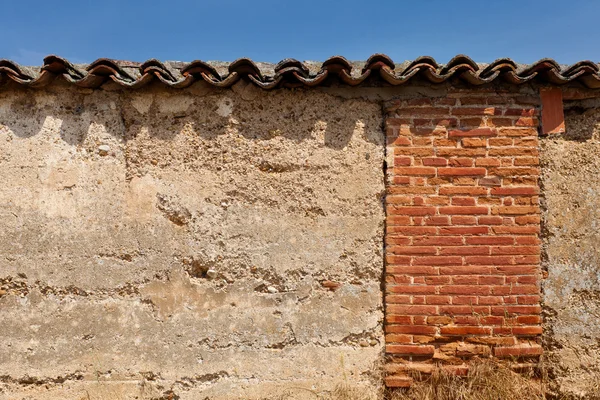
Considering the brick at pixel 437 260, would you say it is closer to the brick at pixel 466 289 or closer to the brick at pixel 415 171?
the brick at pixel 466 289

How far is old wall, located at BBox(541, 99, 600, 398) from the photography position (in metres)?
3.74

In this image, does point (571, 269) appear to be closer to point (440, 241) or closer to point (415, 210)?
point (440, 241)

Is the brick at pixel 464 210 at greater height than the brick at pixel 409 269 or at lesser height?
greater

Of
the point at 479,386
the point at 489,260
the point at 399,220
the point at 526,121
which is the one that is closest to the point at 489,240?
the point at 489,260

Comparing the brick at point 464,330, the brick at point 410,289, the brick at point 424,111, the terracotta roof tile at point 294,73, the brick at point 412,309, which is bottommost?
the brick at point 464,330

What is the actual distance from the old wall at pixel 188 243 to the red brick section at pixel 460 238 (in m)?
0.17

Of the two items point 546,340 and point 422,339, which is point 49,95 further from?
point 546,340

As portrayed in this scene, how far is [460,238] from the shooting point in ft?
12.0

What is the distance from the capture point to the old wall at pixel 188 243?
143 inches

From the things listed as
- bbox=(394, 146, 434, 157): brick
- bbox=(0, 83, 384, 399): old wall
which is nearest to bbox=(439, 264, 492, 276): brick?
bbox=(0, 83, 384, 399): old wall

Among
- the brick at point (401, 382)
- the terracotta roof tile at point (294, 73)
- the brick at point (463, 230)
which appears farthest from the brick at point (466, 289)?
the terracotta roof tile at point (294, 73)

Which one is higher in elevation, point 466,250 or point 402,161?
point 402,161

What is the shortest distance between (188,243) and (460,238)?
6.58 ft

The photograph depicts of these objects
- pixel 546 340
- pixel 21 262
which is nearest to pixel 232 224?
pixel 21 262
